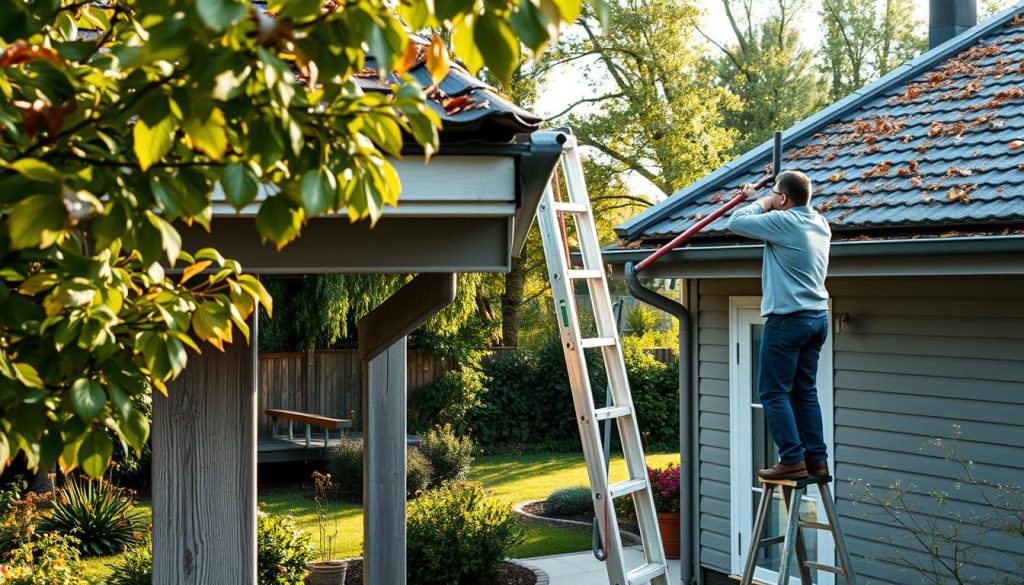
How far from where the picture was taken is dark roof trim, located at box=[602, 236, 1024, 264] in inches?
213

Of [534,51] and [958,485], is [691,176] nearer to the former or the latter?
[958,485]

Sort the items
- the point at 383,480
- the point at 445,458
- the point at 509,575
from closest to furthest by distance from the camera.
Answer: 1. the point at 383,480
2. the point at 509,575
3. the point at 445,458

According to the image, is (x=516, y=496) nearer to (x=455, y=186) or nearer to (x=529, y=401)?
(x=529, y=401)

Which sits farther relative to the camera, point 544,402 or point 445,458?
point 544,402

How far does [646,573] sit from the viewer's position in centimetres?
654

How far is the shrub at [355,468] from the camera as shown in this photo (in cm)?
1395

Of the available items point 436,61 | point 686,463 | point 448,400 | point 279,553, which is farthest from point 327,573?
point 448,400

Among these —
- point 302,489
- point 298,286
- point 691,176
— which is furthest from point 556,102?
point 302,489

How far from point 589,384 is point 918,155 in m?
2.70

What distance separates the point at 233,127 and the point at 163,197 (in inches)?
6.7

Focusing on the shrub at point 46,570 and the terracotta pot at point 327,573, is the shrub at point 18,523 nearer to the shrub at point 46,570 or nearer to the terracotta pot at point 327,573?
the shrub at point 46,570

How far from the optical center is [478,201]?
3.00 m

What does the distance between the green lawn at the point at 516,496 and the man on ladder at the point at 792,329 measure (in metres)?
4.55

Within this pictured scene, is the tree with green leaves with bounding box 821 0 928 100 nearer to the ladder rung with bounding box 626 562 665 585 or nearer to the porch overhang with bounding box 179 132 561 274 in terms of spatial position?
the ladder rung with bounding box 626 562 665 585
